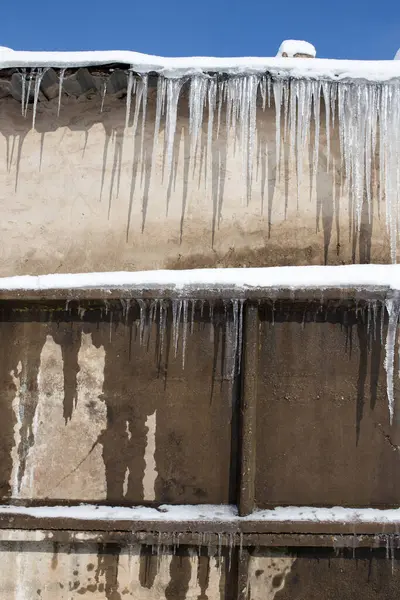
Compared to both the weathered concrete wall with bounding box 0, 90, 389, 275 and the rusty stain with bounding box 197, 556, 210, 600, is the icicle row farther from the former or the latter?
the rusty stain with bounding box 197, 556, 210, 600

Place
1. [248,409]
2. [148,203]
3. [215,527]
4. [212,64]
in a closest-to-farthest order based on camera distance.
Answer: [215,527]
[248,409]
[212,64]
[148,203]

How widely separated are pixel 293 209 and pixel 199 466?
6.67ft

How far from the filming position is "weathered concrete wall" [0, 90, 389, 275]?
3564 mm

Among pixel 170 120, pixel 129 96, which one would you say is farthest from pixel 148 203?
pixel 129 96

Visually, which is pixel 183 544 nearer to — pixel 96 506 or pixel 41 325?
pixel 96 506

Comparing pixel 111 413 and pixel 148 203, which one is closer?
pixel 111 413

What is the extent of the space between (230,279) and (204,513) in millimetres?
1605

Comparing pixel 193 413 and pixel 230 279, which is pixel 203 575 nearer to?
pixel 193 413

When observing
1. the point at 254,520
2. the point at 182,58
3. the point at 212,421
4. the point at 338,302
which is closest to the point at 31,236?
the point at 182,58

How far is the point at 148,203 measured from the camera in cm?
360

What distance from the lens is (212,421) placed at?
3279 mm

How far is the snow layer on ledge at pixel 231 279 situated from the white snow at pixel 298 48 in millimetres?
A: 1969

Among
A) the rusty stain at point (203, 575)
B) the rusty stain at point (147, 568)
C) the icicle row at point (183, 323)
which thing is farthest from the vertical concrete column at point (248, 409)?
the rusty stain at point (147, 568)

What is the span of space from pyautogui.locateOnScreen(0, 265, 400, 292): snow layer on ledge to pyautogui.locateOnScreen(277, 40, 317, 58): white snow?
6.46 feet
